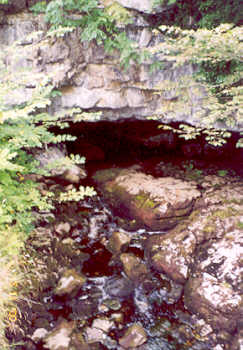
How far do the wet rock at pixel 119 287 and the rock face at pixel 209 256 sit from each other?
79 centimetres

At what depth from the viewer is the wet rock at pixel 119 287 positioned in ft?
17.4

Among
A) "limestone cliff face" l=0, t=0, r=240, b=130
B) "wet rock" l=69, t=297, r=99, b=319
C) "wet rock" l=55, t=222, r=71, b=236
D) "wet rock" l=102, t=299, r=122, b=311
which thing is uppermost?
"limestone cliff face" l=0, t=0, r=240, b=130

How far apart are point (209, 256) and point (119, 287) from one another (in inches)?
85.7

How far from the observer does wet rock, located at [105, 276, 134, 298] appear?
529 centimetres

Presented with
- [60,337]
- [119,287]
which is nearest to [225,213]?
[119,287]

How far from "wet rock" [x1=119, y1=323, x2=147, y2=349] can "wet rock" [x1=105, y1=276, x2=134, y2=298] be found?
75cm

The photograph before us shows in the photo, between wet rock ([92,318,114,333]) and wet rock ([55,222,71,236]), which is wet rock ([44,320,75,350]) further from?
wet rock ([55,222,71,236])

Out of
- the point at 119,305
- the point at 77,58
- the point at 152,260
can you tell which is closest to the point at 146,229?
the point at 152,260

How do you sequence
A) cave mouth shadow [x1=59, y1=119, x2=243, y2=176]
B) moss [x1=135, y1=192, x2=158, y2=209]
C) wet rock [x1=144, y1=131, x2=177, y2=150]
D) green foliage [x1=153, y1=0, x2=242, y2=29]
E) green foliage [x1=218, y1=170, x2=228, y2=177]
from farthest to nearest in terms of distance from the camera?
1. wet rock [x1=144, y1=131, x2=177, y2=150]
2. cave mouth shadow [x1=59, y1=119, x2=243, y2=176]
3. green foliage [x1=218, y1=170, x2=228, y2=177]
4. moss [x1=135, y1=192, x2=158, y2=209]
5. green foliage [x1=153, y1=0, x2=242, y2=29]

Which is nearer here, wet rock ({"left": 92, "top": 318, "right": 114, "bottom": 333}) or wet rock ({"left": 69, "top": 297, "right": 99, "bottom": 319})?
wet rock ({"left": 92, "top": 318, "right": 114, "bottom": 333})

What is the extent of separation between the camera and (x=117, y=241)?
246 inches

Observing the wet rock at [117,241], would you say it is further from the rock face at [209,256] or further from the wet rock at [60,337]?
the wet rock at [60,337]

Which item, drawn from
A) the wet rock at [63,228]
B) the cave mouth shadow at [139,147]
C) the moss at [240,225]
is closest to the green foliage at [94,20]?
the cave mouth shadow at [139,147]

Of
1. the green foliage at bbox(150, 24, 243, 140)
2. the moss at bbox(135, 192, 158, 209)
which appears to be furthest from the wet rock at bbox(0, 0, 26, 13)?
the moss at bbox(135, 192, 158, 209)
